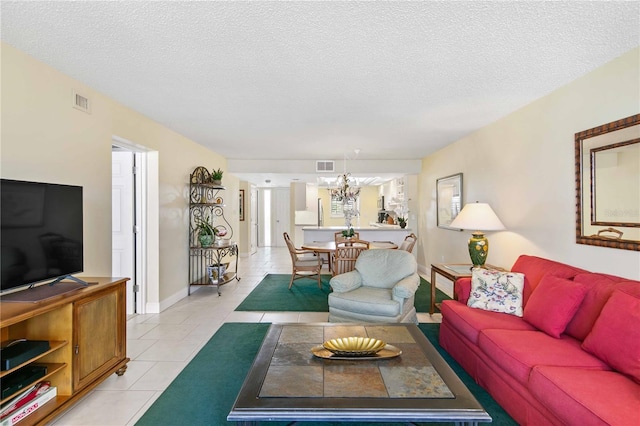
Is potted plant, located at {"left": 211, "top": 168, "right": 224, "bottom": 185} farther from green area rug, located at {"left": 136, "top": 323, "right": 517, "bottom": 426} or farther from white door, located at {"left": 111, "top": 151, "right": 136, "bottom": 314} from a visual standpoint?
green area rug, located at {"left": 136, "top": 323, "right": 517, "bottom": 426}

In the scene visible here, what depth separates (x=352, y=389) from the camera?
154cm

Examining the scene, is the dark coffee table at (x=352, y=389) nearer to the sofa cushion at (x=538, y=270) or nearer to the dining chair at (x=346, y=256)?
the sofa cushion at (x=538, y=270)

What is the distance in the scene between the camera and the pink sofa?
1510 millimetres

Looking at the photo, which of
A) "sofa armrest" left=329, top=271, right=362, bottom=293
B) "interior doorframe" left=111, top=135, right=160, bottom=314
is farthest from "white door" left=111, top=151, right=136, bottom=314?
"sofa armrest" left=329, top=271, right=362, bottom=293

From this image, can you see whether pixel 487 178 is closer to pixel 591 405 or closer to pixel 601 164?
pixel 601 164

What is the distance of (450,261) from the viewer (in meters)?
5.16

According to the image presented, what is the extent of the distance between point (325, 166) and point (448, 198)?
2569 millimetres

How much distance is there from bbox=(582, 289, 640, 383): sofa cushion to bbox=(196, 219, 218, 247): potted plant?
4.49 meters

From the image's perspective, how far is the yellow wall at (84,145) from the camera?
85.0 inches

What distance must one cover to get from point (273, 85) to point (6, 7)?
1689mm

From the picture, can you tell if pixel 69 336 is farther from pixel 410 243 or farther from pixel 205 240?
pixel 410 243

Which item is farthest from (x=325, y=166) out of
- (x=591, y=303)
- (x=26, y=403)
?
(x=26, y=403)

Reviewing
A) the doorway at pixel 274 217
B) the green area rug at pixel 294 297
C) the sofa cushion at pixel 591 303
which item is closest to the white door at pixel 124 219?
the green area rug at pixel 294 297

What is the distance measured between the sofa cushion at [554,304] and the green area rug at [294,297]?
6.35 ft
